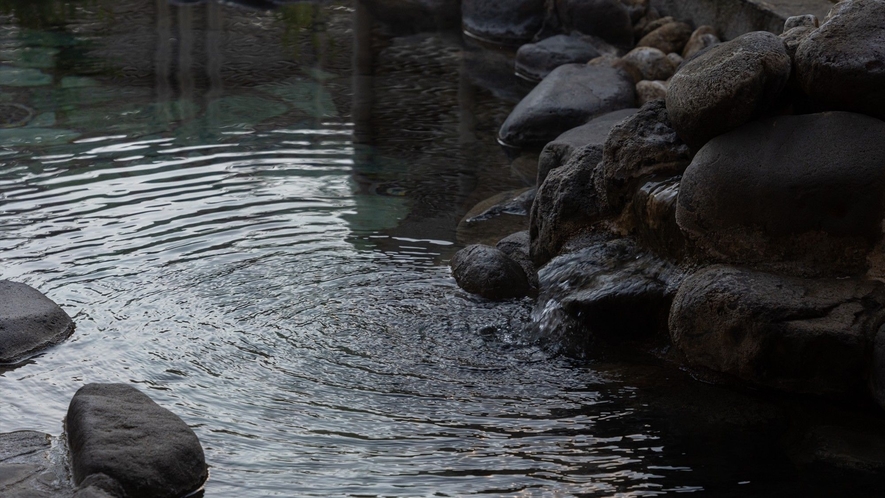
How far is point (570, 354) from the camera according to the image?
488 cm

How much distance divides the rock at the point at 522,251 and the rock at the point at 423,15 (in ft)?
29.5

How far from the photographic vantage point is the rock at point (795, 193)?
14.8 ft

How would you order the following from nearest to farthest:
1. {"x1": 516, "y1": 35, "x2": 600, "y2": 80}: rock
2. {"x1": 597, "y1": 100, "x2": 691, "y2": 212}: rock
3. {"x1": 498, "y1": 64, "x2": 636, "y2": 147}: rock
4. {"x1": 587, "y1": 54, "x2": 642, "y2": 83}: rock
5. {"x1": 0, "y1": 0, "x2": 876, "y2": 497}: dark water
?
{"x1": 0, "y1": 0, "x2": 876, "y2": 497}: dark water
{"x1": 597, "y1": 100, "x2": 691, "y2": 212}: rock
{"x1": 498, "y1": 64, "x2": 636, "y2": 147}: rock
{"x1": 587, "y1": 54, "x2": 642, "y2": 83}: rock
{"x1": 516, "y1": 35, "x2": 600, "y2": 80}: rock

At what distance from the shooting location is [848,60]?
4.58 meters

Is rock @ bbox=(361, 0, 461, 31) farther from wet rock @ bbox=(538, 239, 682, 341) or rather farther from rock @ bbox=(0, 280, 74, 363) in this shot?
rock @ bbox=(0, 280, 74, 363)

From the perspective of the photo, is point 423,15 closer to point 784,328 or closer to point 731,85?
point 731,85

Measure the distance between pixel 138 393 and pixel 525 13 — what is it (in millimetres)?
10530

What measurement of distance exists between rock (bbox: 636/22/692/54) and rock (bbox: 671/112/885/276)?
6809mm

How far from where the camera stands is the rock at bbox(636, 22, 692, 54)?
11325 millimetres

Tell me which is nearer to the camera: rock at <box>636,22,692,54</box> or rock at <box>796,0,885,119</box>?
rock at <box>796,0,885,119</box>

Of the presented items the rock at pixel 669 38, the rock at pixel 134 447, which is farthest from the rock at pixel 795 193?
the rock at pixel 669 38

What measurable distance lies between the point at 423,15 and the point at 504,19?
179cm

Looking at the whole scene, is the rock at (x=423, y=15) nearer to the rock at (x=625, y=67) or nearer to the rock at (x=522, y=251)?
the rock at (x=625, y=67)

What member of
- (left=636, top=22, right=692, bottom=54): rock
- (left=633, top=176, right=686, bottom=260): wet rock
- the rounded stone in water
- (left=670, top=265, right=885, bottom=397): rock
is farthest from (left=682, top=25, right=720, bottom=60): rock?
the rounded stone in water
